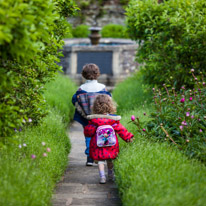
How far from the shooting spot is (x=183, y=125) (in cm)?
464

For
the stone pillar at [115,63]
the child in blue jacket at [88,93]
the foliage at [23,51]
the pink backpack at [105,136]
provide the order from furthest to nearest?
the stone pillar at [115,63] → the child in blue jacket at [88,93] → the pink backpack at [105,136] → the foliage at [23,51]

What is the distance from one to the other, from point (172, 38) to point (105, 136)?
4.10 metres

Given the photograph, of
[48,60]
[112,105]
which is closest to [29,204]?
[112,105]

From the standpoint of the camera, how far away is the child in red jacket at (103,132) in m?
4.66

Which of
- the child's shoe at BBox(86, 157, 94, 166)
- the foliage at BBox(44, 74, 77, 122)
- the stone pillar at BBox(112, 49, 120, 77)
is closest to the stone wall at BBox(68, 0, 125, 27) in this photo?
the stone pillar at BBox(112, 49, 120, 77)

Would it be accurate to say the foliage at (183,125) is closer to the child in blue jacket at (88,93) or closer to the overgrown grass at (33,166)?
the child in blue jacket at (88,93)

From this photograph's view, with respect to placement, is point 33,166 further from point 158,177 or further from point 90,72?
point 90,72

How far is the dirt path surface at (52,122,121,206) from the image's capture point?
4.14 m

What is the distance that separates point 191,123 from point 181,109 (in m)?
0.38

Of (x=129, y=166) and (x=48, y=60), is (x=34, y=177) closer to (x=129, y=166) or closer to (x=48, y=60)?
(x=129, y=166)

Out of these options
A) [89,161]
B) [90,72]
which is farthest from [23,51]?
[89,161]

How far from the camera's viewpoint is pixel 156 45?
26.4ft

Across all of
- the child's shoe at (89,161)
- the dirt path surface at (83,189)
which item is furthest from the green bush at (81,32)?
the child's shoe at (89,161)

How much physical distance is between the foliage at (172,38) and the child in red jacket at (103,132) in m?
3.06
